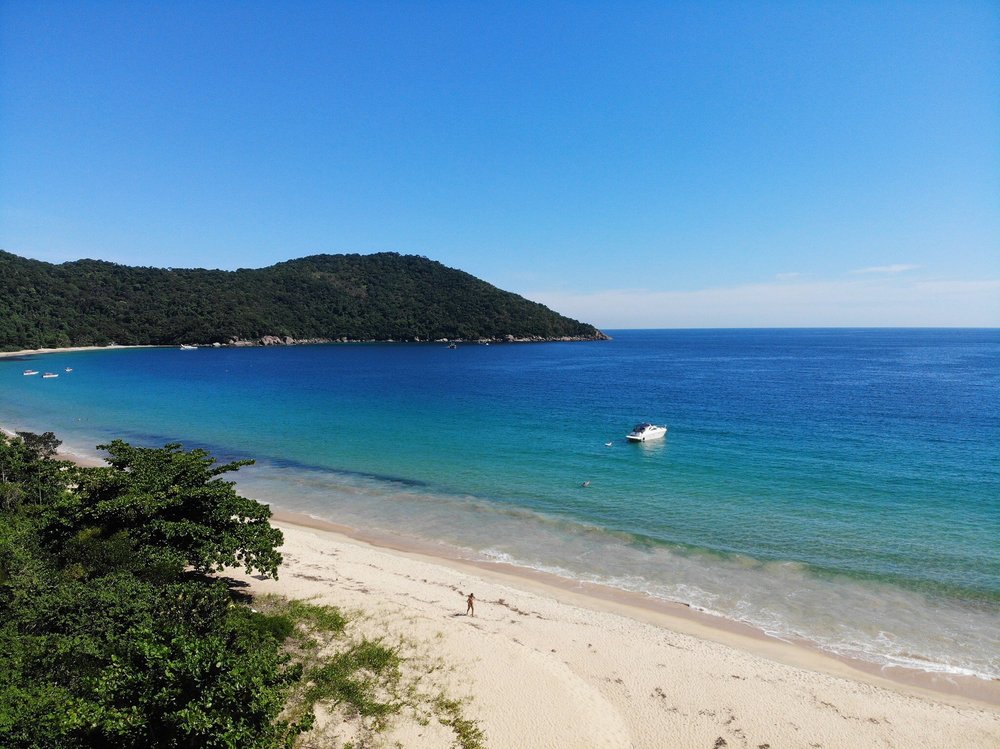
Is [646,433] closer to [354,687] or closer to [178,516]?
[354,687]

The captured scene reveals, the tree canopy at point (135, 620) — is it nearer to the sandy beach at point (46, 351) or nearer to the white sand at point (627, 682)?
the white sand at point (627, 682)

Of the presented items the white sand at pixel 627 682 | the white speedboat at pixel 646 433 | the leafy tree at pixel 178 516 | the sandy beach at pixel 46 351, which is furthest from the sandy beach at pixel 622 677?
the sandy beach at pixel 46 351

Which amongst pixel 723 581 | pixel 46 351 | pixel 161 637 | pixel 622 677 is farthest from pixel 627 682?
pixel 46 351

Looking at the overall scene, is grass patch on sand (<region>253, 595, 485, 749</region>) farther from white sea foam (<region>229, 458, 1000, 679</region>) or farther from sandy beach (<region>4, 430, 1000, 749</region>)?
white sea foam (<region>229, 458, 1000, 679</region>)

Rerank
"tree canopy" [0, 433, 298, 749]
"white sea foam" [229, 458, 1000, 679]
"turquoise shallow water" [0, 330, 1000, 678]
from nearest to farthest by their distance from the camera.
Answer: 1. "tree canopy" [0, 433, 298, 749]
2. "white sea foam" [229, 458, 1000, 679]
3. "turquoise shallow water" [0, 330, 1000, 678]

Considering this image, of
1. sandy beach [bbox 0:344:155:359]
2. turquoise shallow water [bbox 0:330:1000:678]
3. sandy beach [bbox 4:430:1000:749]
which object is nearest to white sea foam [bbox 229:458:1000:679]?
turquoise shallow water [bbox 0:330:1000:678]
